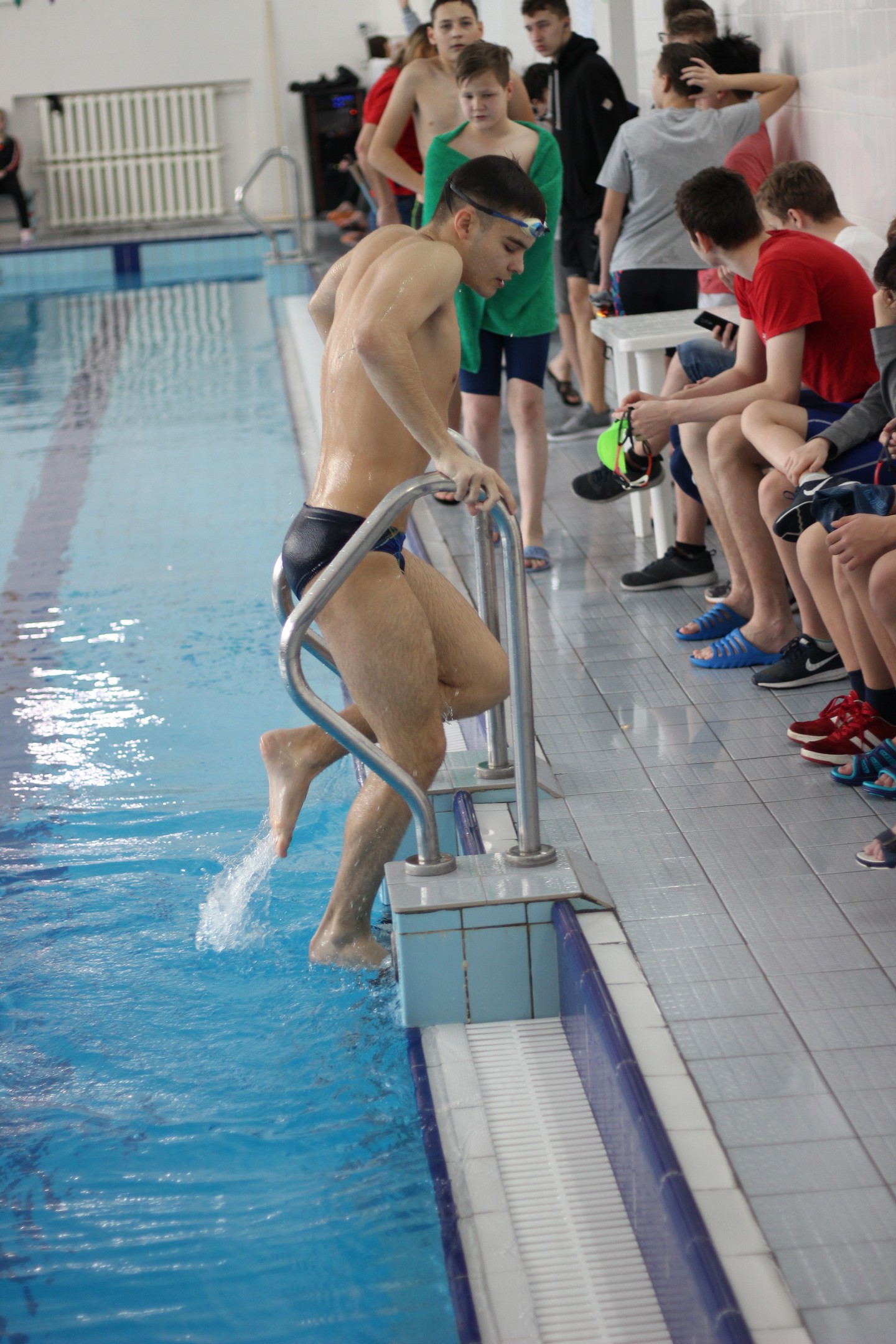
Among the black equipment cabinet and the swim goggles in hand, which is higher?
the black equipment cabinet

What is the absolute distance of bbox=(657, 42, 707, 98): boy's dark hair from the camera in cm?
500

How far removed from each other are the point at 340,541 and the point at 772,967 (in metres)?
1.08

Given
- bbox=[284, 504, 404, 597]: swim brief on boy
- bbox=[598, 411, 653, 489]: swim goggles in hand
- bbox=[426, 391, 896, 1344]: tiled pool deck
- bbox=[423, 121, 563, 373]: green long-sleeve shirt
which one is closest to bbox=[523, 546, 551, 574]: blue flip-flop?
bbox=[426, 391, 896, 1344]: tiled pool deck

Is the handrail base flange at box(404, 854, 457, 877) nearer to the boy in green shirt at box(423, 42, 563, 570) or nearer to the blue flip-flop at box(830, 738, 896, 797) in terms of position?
the blue flip-flop at box(830, 738, 896, 797)

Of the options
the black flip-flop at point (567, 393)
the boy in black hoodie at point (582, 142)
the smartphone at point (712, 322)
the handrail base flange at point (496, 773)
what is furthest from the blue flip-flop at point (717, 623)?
the black flip-flop at point (567, 393)

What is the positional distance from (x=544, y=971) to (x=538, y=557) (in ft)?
7.70

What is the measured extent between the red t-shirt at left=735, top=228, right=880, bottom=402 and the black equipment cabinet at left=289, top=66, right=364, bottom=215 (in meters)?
14.3

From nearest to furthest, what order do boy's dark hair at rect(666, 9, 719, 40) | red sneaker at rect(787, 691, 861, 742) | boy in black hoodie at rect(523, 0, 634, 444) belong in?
red sneaker at rect(787, 691, 861, 742) → boy's dark hair at rect(666, 9, 719, 40) → boy in black hoodie at rect(523, 0, 634, 444)

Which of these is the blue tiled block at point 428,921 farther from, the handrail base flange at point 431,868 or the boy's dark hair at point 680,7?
the boy's dark hair at point 680,7

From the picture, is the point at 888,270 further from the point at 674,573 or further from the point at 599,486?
the point at 599,486

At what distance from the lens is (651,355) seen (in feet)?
15.0

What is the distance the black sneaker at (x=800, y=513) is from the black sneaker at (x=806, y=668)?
1.51 feet

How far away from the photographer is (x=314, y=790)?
3.83m

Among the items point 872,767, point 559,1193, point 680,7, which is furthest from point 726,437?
point 680,7
